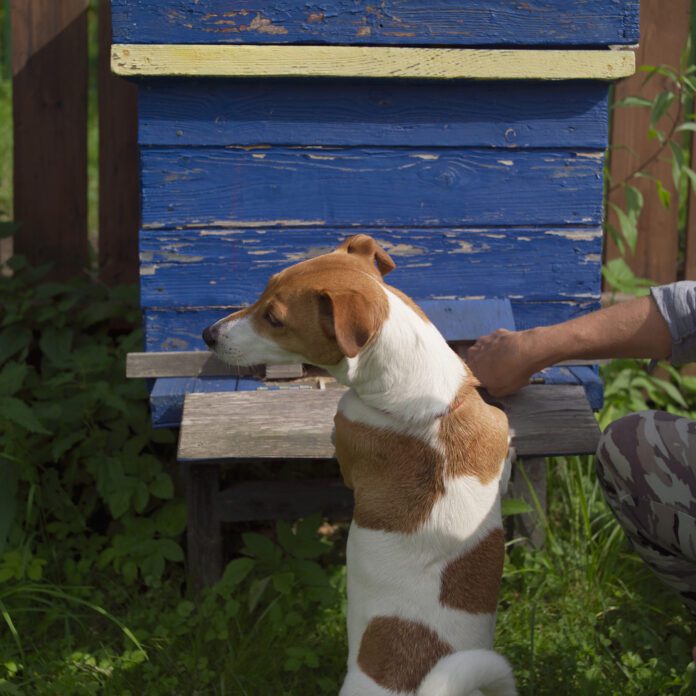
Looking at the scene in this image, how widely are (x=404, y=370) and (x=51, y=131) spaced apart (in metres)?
2.56

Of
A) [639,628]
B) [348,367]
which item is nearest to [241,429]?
[348,367]

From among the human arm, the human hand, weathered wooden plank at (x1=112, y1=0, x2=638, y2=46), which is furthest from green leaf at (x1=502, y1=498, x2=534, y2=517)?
weathered wooden plank at (x1=112, y1=0, x2=638, y2=46)

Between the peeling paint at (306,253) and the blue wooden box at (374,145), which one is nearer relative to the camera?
the blue wooden box at (374,145)

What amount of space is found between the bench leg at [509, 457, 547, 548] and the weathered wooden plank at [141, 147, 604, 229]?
0.93 metres

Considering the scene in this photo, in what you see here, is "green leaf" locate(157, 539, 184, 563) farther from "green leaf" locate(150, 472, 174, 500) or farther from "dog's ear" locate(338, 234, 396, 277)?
"dog's ear" locate(338, 234, 396, 277)

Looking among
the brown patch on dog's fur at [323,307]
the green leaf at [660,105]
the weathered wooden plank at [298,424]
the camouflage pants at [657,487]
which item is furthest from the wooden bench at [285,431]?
the green leaf at [660,105]

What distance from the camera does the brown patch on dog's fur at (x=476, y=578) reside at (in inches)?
99.0

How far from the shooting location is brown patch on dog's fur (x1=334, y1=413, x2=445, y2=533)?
2553mm

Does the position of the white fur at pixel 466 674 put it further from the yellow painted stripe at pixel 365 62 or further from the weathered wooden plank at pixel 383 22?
the weathered wooden plank at pixel 383 22

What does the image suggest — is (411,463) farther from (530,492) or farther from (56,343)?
(56,343)

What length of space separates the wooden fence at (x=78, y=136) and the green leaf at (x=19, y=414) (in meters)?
1.22

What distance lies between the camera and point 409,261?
11.1 feet

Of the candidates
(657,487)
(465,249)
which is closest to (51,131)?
(465,249)

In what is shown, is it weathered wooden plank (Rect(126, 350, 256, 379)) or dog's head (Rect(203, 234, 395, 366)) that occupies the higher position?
dog's head (Rect(203, 234, 395, 366))
